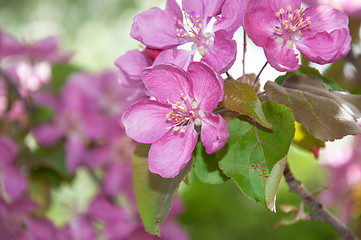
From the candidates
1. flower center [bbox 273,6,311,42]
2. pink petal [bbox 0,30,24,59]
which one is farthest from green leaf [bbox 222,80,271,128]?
pink petal [bbox 0,30,24,59]

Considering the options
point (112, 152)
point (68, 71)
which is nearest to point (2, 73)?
point (68, 71)

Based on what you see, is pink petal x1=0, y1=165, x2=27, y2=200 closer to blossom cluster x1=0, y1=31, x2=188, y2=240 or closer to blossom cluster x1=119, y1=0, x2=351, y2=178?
blossom cluster x1=0, y1=31, x2=188, y2=240

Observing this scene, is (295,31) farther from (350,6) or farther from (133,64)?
(350,6)

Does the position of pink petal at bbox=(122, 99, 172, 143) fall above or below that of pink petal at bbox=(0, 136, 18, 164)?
above

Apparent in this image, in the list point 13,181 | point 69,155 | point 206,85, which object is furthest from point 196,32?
point 13,181

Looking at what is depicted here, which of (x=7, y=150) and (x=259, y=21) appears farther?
(x=7, y=150)

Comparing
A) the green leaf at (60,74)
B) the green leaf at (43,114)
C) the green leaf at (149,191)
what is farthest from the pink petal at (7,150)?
the green leaf at (149,191)

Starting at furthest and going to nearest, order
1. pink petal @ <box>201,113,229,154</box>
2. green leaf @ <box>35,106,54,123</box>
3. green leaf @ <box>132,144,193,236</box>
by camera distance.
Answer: green leaf @ <box>35,106,54,123</box> < green leaf @ <box>132,144,193,236</box> < pink petal @ <box>201,113,229,154</box>
